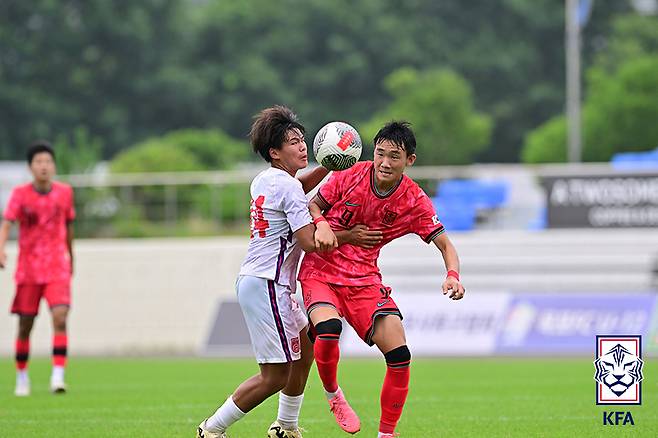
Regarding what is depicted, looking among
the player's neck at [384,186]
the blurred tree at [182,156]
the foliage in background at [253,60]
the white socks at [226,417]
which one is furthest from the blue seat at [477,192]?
the foliage in background at [253,60]

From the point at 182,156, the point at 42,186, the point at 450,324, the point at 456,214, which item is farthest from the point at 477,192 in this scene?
the point at 182,156

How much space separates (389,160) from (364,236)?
55 centimetres

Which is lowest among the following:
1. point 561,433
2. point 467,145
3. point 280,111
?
point 561,433

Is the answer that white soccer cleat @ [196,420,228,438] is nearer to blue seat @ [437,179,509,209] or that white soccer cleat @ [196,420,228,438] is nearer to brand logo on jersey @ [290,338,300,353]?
brand logo on jersey @ [290,338,300,353]

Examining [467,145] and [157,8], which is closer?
[467,145]

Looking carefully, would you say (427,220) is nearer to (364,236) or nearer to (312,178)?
(364,236)

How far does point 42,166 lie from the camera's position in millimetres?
12750

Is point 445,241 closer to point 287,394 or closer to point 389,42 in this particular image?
point 287,394

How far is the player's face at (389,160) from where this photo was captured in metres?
8.20

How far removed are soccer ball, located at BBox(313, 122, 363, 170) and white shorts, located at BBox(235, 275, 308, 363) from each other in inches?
35.0

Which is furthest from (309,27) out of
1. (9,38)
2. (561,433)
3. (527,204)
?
(561,433)

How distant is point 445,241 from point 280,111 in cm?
142

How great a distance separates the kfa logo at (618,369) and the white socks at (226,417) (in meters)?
2.49

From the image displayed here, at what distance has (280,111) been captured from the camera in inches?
326
